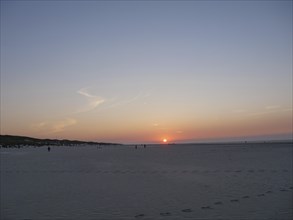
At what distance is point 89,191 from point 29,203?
14.2 feet

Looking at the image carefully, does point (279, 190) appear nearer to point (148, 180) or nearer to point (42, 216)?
point (148, 180)

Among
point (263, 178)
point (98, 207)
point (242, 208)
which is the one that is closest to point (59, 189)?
point (98, 207)

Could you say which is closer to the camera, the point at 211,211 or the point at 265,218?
the point at 265,218

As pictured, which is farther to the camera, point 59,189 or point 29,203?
point 59,189

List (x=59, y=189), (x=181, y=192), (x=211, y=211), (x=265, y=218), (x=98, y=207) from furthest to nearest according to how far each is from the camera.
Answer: (x=59, y=189)
(x=181, y=192)
(x=98, y=207)
(x=211, y=211)
(x=265, y=218)

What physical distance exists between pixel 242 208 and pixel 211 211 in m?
1.59

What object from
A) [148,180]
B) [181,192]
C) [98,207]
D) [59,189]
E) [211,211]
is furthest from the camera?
[148,180]

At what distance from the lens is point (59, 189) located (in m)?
22.0

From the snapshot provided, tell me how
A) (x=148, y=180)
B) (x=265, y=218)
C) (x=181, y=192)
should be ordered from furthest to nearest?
(x=148, y=180) < (x=181, y=192) < (x=265, y=218)

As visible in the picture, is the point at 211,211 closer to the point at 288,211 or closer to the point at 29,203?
the point at 288,211

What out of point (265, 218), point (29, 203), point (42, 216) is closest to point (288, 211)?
point (265, 218)

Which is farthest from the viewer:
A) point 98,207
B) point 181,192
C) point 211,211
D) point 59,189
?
Result: point 59,189

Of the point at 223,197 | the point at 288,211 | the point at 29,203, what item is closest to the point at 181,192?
the point at 223,197

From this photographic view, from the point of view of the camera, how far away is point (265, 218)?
14.1m
